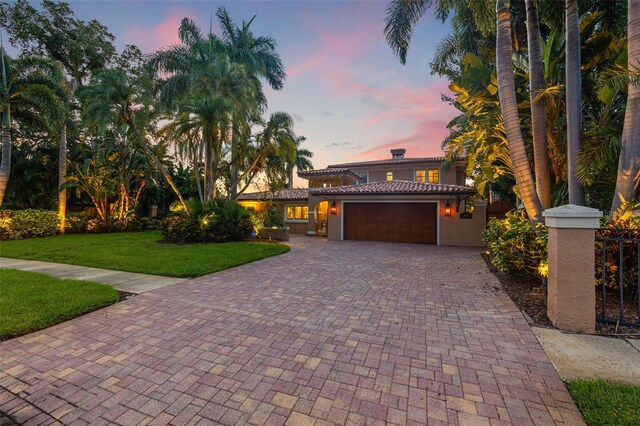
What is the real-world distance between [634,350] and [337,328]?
130 inches

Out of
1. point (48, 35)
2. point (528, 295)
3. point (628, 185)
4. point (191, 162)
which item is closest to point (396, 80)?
point (628, 185)

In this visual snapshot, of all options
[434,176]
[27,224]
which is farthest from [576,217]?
[27,224]

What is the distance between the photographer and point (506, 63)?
20.0ft

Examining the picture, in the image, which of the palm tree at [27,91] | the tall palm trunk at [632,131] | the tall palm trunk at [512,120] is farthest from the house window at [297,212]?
the tall palm trunk at [632,131]

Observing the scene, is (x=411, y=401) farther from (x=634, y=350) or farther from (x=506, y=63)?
(x=506, y=63)

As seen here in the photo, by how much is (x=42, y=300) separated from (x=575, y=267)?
25.8 ft

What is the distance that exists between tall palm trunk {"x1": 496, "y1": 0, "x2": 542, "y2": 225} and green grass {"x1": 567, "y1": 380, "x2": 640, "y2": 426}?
4.16m

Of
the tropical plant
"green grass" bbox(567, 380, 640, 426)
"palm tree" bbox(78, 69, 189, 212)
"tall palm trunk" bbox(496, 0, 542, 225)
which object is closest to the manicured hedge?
the tropical plant

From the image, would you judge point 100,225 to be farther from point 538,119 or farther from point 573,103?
point 573,103

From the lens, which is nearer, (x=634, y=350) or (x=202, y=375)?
(x=202, y=375)

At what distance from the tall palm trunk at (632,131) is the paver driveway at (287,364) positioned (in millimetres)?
2872

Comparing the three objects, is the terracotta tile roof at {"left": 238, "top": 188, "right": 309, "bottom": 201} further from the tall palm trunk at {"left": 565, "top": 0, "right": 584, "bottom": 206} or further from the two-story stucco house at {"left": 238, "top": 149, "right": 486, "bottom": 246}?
the tall palm trunk at {"left": 565, "top": 0, "right": 584, "bottom": 206}

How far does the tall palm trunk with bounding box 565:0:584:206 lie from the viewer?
207 inches

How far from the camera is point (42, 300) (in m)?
4.45
